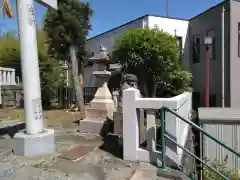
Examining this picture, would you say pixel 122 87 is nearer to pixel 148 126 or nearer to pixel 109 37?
pixel 148 126

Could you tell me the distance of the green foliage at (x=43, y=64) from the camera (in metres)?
14.4

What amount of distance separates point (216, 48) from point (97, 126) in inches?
257

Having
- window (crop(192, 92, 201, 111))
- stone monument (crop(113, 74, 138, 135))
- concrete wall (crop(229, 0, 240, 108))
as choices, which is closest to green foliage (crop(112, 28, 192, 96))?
stone monument (crop(113, 74, 138, 135))

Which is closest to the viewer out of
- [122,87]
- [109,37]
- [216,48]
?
[122,87]

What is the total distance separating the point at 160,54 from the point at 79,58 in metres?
9.17

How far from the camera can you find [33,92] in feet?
13.5

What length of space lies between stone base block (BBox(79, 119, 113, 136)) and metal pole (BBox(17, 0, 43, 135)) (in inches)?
88.0

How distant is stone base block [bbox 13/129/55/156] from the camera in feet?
13.0

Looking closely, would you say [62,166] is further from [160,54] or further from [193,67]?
[193,67]

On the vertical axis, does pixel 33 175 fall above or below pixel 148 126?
below

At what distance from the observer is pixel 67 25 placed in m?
12.2

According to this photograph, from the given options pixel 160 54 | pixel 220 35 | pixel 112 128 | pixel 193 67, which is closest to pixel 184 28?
pixel 193 67

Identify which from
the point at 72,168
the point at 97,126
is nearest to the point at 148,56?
the point at 97,126

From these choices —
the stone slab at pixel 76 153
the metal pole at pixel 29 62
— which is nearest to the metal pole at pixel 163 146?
the stone slab at pixel 76 153
